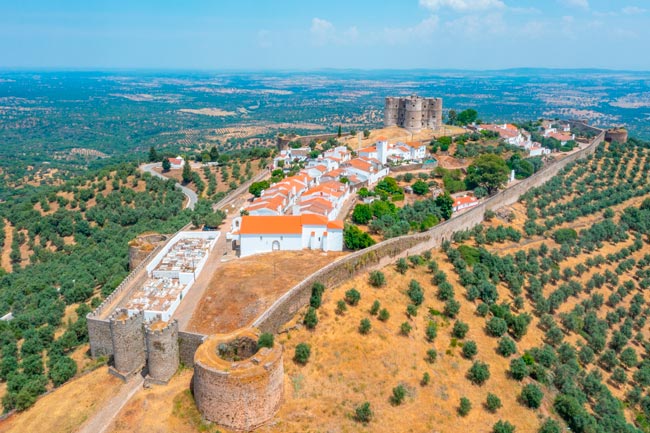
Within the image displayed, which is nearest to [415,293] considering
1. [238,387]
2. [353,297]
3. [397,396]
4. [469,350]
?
[353,297]

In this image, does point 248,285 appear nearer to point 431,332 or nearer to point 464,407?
point 431,332

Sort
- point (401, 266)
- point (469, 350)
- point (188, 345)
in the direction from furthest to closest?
1. point (401, 266)
2. point (469, 350)
3. point (188, 345)

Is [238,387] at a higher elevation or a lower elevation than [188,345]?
higher

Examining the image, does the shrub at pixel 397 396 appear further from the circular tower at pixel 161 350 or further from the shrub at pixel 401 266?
the shrub at pixel 401 266

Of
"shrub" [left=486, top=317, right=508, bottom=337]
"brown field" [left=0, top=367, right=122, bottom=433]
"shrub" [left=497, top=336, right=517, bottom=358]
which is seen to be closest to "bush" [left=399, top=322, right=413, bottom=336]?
"shrub" [left=497, top=336, right=517, bottom=358]

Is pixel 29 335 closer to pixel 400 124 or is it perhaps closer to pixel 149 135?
pixel 400 124

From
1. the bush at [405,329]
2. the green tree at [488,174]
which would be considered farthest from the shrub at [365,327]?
the green tree at [488,174]
